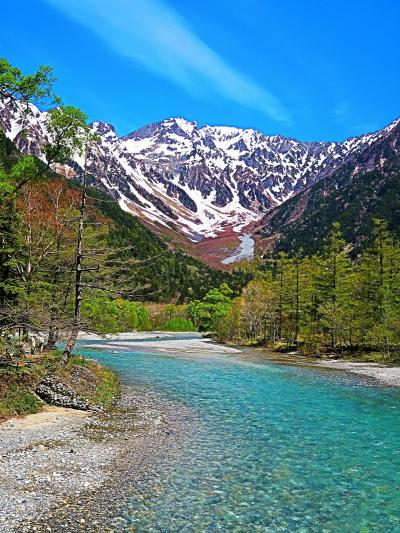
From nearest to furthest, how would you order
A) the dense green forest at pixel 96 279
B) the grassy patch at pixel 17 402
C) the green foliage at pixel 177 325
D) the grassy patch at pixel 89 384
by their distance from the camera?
the grassy patch at pixel 17 402, the dense green forest at pixel 96 279, the grassy patch at pixel 89 384, the green foliage at pixel 177 325

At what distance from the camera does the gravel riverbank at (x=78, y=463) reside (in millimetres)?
10812

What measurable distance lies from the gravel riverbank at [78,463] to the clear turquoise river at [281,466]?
3.13ft

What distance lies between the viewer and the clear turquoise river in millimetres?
11430

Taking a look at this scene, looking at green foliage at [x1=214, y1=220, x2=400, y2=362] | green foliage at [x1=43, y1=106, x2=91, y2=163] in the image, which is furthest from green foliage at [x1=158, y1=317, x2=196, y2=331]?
green foliage at [x1=43, y1=106, x2=91, y2=163]

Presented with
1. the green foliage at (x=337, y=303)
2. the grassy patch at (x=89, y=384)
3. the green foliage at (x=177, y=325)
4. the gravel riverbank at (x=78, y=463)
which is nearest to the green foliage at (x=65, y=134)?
the grassy patch at (x=89, y=384)

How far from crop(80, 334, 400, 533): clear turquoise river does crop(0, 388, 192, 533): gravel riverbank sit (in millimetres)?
955

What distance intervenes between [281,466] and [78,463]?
6.97m

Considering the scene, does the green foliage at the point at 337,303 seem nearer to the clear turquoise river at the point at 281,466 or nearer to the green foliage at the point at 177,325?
the clear turquoise river at the point at 281,466

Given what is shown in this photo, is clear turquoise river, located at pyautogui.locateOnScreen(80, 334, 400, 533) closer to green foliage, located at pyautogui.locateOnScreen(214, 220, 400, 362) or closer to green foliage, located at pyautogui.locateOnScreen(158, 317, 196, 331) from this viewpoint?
green foliage, located at pyautogui.locateOnScreen(214, 220, 400, 362)

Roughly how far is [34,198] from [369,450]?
29486mm

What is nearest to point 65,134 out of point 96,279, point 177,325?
point 96,279

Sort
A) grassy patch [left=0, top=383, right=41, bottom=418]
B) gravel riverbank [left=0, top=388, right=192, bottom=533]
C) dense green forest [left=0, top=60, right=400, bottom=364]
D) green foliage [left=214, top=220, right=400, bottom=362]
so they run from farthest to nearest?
1. green foliage [left=214, top=220, right=400, bottom=362]
2. dense green forest [left=0, top=60, right=400, bottom=364]
3. grassy patch [left=0, top=383, right=41, bottom=418]
4. gravel riverbank [left=0, top=388, right=192, bottom=533]

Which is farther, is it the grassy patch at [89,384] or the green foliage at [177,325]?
the green foliage at [177,325]

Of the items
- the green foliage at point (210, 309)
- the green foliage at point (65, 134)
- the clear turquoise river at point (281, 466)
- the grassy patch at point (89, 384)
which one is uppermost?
the green foliage at point (65, 134)
